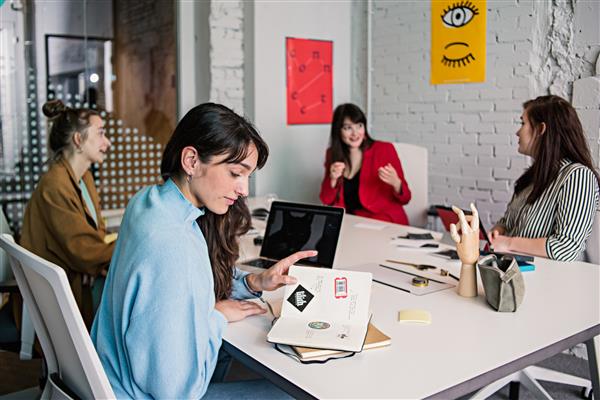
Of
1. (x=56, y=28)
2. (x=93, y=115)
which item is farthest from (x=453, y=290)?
(x=56, y=28)

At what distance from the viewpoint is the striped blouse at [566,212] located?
2535mm

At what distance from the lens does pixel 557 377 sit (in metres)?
2.76

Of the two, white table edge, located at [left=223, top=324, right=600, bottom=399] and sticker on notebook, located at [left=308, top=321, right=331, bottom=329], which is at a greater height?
sticker on notebook, located at [left=308, top=321, right=331, bottom=329]

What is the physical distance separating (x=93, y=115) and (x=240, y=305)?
159 cm

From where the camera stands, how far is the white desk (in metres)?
1.39

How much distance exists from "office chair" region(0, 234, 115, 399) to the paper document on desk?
0.43m

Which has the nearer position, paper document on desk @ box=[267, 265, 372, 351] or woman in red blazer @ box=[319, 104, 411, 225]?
paper document on desk @ box=[267, 265, 372, 351]

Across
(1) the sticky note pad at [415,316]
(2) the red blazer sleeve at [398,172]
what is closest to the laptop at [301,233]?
(1) the sticky note pad at [415,316]

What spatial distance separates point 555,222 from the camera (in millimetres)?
2652

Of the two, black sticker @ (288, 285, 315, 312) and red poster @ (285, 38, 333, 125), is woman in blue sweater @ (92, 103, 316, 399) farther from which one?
red poster @ (285, 38, 333, 125)

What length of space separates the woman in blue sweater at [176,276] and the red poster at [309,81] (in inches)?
117

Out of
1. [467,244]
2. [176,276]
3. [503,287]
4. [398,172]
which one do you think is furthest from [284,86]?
[176,276]

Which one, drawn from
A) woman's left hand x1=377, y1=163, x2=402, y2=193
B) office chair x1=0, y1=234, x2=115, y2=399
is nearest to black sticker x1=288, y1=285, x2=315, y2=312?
office chair x1=0, y1=234, x2=115, y2=399

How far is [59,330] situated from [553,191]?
2027 millimetres
